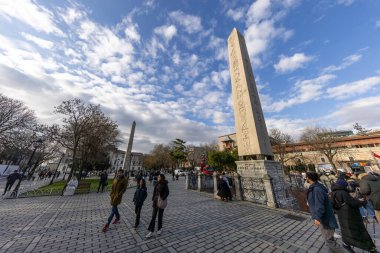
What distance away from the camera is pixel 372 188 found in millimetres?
4031

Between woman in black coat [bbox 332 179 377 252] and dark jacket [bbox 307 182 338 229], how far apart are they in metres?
0.43

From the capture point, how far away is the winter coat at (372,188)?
13.1ft

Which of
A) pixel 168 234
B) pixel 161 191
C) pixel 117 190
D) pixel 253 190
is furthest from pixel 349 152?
pixel 117 190

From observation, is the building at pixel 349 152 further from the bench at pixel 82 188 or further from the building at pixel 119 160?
the building at pixel 119 160

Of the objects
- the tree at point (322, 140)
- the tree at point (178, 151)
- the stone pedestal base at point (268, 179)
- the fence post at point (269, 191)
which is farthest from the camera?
the tree at point (178, 151)

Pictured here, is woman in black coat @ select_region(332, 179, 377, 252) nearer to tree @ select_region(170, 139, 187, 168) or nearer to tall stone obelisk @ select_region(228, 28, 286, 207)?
tall stone obelisk @ select_region(228, 28, 286, 207)

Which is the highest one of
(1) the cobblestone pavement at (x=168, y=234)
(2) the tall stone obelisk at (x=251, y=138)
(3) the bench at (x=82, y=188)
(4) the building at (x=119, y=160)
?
(4) the building at (x=119, y=160)

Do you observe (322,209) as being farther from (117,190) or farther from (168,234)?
(117,190)

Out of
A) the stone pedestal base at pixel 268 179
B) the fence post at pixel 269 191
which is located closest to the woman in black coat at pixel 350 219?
the fence post at pixel 269 191

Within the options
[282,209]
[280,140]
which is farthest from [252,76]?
[280,140]

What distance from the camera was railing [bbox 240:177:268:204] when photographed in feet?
28.8

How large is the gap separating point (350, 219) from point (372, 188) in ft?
5.58

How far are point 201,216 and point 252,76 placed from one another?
34.2ft

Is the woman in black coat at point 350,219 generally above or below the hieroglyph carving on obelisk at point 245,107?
below
